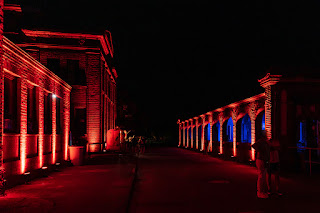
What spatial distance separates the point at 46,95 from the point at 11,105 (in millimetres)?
4773

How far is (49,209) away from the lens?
8.09 m

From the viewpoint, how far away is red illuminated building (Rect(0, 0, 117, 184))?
12492mm

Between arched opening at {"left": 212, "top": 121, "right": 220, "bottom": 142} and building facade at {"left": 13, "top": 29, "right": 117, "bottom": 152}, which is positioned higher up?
building facade at {"left": 13, "top": 29, "right": 117, "bottom": 152}

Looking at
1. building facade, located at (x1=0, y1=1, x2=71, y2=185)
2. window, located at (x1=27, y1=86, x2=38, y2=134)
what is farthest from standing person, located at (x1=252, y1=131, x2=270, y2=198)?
window, located at (x1=27, y1=86, x2=38, y2=134)

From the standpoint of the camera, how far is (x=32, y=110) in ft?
51.9

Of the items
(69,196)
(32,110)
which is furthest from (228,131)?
(69,196)

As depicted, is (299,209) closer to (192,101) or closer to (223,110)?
(223,110)

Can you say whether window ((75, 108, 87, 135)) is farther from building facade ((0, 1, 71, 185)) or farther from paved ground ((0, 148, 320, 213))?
paved ground ((0, 148, 320, 213))

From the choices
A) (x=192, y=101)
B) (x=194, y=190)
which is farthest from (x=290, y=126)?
(x=192, y=101)

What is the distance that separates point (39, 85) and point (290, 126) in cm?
1191

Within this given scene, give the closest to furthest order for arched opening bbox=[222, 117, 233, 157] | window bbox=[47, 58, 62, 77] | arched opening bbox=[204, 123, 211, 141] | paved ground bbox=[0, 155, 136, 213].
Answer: paved ground bbox=[0, 155, 136, 213] → arched opening bbox=[222, 117, 233, 157] → window bbox=[47, 58, 62, 77] → arched opening bbox=[204, 123, 211, 141]

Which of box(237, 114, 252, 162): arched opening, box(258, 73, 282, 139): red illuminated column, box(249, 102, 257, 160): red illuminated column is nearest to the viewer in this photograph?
box(258, 73, 282, 139): red illuminated column

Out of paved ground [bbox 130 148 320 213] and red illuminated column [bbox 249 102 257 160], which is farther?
Result: red illuminated column [bbox 249 102 257 160]

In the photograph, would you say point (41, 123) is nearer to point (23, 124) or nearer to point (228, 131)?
point (23, 124)
